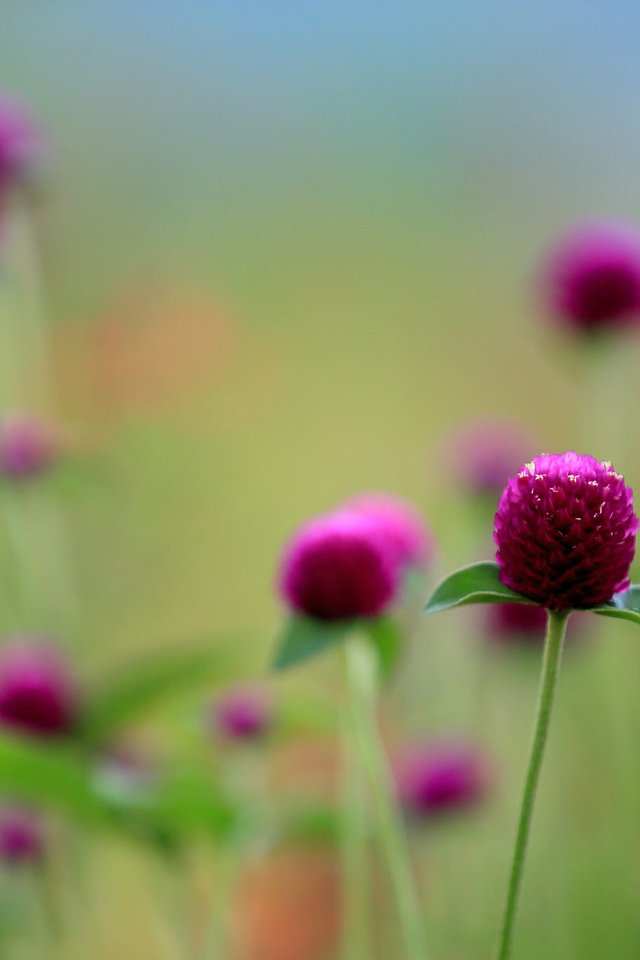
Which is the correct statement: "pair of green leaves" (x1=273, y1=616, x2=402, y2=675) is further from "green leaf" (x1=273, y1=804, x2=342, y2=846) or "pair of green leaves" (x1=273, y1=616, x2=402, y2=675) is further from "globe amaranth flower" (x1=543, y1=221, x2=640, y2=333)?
"globe amaranth flower" (x1=543, y1=221, x2=640, y2=333)

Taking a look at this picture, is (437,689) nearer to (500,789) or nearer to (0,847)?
(500,789)

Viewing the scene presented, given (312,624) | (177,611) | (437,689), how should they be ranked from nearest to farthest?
1. (312,624)
2. (437,689)
3. (177,611)

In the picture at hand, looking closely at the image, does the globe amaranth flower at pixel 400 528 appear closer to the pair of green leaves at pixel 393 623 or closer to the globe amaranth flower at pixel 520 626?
the pair of green leaves at pixel 393 623

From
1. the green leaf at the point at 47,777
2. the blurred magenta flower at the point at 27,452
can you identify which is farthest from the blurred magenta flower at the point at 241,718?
the blurred magenta flower at the point at 27,452

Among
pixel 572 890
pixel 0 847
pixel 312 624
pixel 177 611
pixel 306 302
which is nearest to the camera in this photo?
pixel 312 624

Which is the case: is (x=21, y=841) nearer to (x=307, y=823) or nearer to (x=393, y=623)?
(x=307, y=823)

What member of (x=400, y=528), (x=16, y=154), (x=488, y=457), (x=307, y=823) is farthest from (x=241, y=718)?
(x=16, y=154)

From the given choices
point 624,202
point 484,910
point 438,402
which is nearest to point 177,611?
point 438,402

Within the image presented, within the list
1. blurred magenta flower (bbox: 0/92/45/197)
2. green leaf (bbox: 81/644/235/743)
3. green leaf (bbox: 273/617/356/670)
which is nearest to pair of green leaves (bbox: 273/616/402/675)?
green leaf (bbox: 273/617/356/670)
